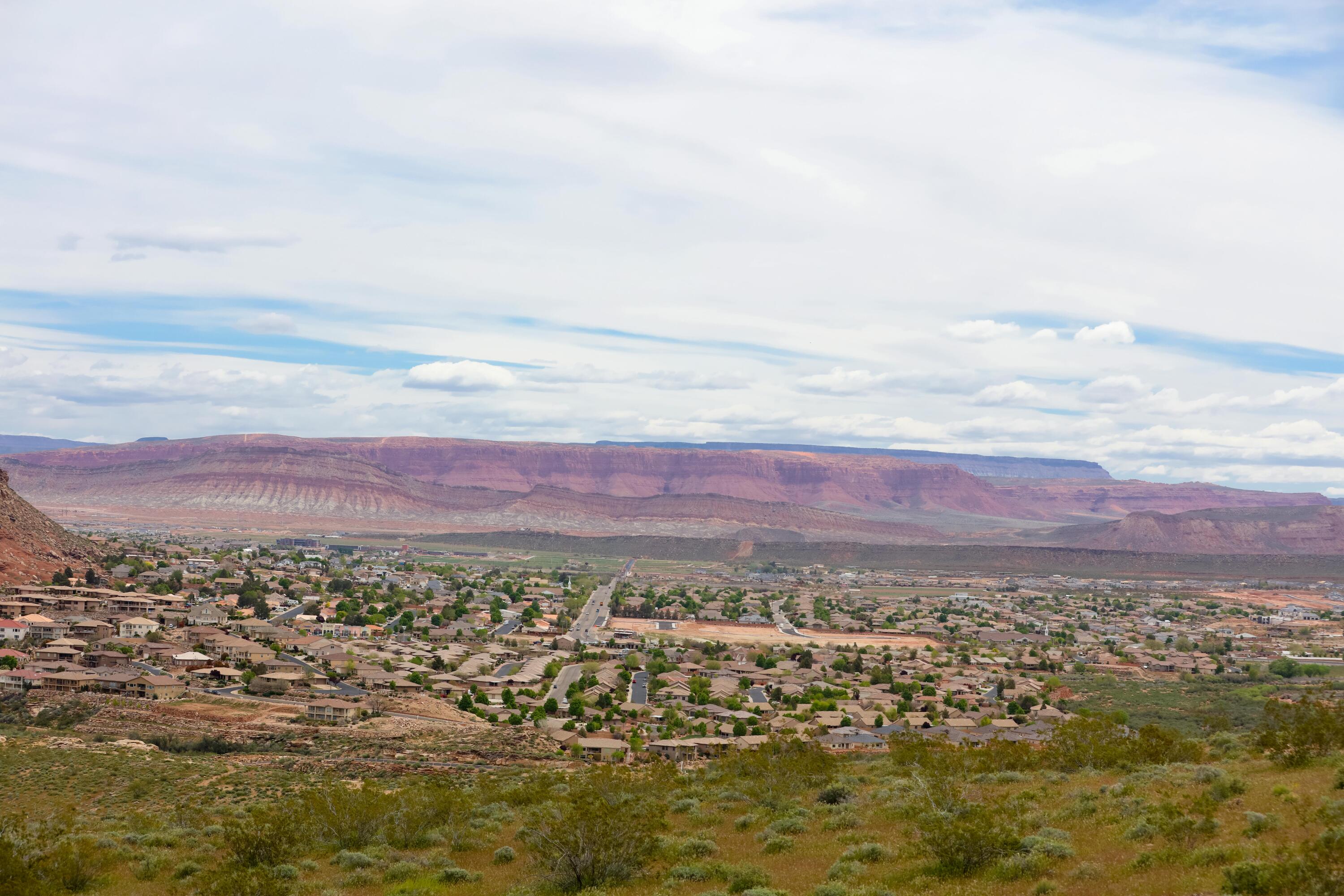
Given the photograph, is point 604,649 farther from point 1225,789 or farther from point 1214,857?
point 1214,857

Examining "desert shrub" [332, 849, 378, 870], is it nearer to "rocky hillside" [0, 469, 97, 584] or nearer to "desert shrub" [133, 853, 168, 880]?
"desert shrub" [133, 853, 168, 880]

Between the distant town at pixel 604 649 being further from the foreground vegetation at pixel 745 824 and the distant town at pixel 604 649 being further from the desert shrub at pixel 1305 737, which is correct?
the desert shrub at pixel 1305 737

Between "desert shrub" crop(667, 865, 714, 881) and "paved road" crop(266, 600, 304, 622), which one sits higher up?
"desert shrub" crop(667, 865, 714, 881)

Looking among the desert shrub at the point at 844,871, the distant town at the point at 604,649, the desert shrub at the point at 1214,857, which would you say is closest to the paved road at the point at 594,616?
the distant town at the point at 604,649

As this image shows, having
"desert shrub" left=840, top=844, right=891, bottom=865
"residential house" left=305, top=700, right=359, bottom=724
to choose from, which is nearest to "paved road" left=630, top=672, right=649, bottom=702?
"residential house" left=305, top=700, right=359, bottom=724

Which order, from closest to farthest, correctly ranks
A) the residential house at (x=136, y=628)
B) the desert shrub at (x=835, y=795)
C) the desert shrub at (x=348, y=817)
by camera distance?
the desert shrub at (x=348, y=817), the desert shrub at (x=835, y=795), the residential house at (x=136, y=628)

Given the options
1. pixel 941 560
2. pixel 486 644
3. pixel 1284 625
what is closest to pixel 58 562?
pixel 486 644

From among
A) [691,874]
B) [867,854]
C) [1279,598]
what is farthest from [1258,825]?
[1279,598]
